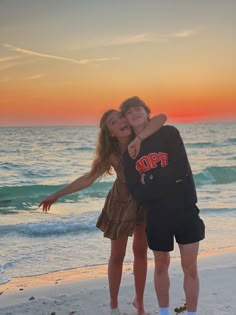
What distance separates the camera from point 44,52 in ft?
47.7

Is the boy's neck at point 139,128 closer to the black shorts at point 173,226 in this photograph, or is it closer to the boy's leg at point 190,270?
the black shorts at point 173,226

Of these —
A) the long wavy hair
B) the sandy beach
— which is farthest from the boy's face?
the sandy beach

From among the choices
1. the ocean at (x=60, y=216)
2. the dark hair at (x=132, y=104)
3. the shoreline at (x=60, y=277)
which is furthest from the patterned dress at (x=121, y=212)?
the ocean at (x=60, y=216)

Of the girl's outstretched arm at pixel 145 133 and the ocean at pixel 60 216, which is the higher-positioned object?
the girl's outstretched arm at pixel 145 133

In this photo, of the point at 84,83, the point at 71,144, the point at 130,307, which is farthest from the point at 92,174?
the point at 71,144

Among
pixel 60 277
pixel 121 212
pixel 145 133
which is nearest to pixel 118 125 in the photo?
pixel 145 133

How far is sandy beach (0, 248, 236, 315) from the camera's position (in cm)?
433

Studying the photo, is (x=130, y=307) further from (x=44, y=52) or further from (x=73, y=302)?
(x=44, y=52)

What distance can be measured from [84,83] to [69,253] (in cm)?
1206

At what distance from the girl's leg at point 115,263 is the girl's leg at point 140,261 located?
98mm

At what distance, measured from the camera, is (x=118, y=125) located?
145 inches

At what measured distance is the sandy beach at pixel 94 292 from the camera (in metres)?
4.33

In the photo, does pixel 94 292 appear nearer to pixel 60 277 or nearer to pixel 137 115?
pixel 60 277

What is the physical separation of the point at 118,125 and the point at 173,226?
0.89m
